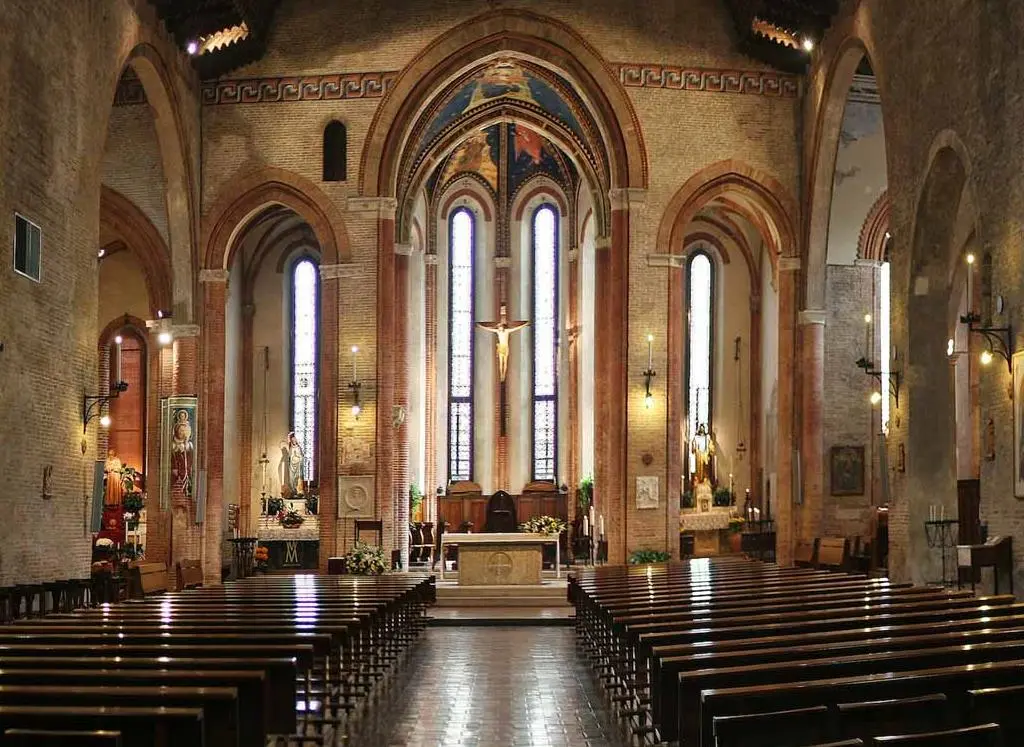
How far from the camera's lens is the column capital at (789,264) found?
1032 inches

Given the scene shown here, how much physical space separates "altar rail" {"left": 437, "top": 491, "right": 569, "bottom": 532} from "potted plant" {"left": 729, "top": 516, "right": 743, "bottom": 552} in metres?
5.27

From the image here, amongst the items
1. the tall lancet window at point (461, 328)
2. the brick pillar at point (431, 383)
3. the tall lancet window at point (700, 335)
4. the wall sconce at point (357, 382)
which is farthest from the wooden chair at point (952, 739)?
the tall lancet window at point (461, 328)

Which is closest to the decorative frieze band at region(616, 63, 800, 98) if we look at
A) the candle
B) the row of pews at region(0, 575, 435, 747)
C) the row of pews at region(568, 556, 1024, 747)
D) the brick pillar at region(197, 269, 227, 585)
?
the brick pillar at region(197, 269, 227, 585)

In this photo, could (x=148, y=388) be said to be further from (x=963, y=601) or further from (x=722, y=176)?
(x=963, y=601)

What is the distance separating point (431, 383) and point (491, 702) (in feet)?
80.8

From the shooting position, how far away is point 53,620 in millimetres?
10188

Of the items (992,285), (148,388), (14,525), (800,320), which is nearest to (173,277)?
(148,388)

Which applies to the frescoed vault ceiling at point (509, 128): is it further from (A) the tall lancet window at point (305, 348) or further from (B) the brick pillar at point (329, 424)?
(A) the tall lancet window at point (305, 348)

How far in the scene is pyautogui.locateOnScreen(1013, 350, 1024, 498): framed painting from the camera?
14414 mm

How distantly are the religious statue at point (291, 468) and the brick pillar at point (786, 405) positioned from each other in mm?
12106

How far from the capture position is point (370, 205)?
84.8ft

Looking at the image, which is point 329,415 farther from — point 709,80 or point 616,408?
point 709,80

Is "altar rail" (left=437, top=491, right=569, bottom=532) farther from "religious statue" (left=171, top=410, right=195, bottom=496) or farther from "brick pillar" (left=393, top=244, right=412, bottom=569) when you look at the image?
"religious statue" (left=171, top=410, right=195, bottom=496)

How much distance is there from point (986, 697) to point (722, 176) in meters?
21.3
